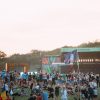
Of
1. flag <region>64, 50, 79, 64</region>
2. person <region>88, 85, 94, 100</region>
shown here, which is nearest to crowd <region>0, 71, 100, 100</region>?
person <region>88, 85, 94, 100</region>

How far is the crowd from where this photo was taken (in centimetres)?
3003

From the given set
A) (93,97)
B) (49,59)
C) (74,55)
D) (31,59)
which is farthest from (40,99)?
(31,59)

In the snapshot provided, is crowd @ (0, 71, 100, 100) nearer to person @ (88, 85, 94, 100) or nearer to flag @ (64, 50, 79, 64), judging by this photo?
person @ (88, 85, 94, 100)

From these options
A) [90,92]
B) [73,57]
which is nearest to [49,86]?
[90,92]

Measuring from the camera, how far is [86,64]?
237 feet

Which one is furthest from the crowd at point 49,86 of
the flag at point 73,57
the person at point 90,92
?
the flag at point 73,57

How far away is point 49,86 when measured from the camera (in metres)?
34.1

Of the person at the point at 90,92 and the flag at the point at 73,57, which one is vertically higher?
the flag at the point at 73,57

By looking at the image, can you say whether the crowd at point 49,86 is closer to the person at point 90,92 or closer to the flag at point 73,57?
the person at point 90,92

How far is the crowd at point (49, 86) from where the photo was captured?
3003 centimetres

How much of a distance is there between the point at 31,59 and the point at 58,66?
2177 inches

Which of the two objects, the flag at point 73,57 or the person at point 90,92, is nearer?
the flag at point 73,57

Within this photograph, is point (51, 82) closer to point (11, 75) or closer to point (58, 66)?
point (11, 75)

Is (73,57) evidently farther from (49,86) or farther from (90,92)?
(49,86)
